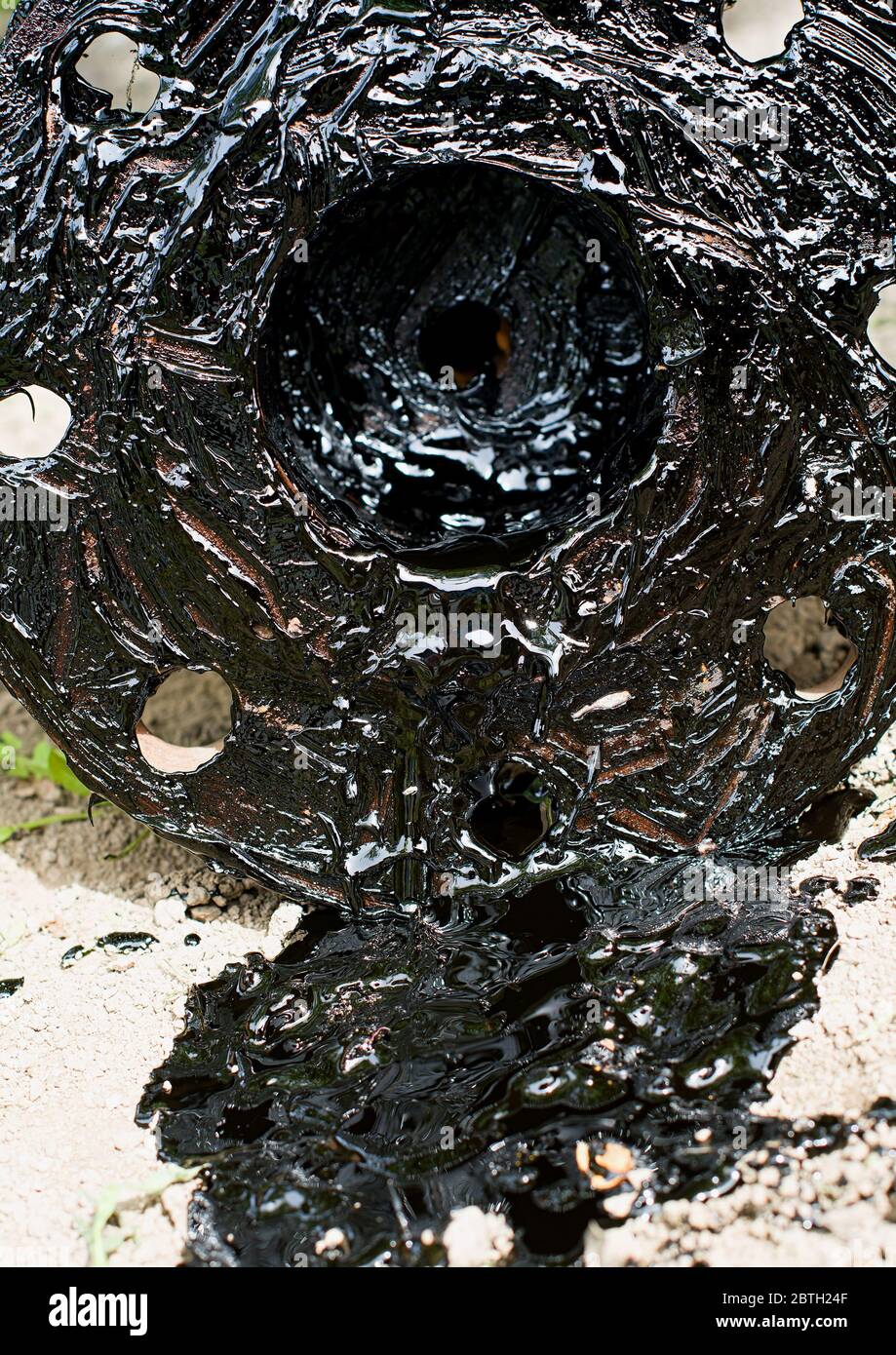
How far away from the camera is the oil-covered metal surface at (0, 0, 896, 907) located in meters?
1.42

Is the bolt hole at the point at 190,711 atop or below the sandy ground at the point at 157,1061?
atop

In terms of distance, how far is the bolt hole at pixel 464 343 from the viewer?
188 cm

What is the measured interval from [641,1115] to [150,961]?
767 mm

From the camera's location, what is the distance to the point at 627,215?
146 centimetres

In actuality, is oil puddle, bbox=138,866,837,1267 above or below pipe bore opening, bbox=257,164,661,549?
below

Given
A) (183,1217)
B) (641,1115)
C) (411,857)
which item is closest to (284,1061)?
(183,1217)

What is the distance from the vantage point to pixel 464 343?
6.21 feet

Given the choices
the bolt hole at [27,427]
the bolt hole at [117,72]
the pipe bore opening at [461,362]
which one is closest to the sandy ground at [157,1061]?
the pipe bore opening at [461,362]

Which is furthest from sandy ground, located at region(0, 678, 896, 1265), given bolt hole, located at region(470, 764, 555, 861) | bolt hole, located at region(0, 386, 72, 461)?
bolt hole, located at region(0, 386, 72, 461)

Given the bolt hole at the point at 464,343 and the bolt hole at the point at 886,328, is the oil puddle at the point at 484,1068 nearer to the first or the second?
the bolt hole at the point at 464,343

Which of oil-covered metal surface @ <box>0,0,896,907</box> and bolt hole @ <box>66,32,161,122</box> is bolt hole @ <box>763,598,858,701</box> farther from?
bolt hole @ <box>66,32,161,122</box>

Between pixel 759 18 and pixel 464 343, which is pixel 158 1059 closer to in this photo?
pixel 464 343

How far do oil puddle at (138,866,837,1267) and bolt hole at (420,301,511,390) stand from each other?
2.72 ft

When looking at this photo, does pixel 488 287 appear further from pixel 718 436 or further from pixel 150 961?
pixel 150 961
